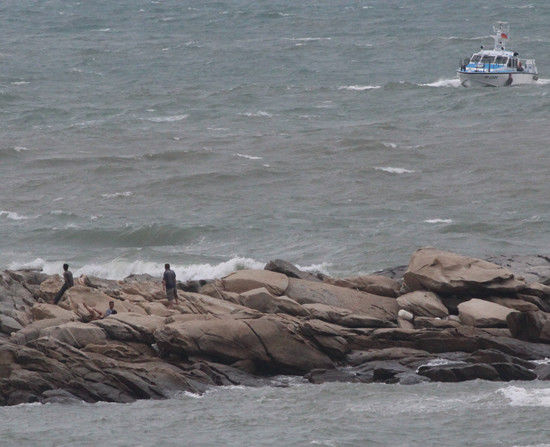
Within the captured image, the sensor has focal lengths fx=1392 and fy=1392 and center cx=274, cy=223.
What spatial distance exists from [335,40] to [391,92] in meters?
31.1

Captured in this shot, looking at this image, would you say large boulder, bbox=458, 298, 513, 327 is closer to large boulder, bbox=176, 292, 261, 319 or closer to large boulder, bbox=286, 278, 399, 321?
large boulder, bbox=286, 278, 399, 321

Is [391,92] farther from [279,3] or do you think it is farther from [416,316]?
[279,3]

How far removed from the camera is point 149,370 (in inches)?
1425

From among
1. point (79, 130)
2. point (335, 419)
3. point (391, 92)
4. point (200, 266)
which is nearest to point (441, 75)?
point (391, 92)

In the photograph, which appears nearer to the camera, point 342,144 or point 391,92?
point 342,144

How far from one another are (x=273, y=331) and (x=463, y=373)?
5.24m

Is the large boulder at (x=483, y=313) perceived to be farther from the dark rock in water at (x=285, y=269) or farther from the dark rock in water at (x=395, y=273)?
the dark rock in water at (x=285, y=269)

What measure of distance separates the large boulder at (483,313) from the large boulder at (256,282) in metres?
5.62

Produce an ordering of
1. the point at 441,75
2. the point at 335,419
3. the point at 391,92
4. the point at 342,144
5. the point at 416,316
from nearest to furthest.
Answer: the point at 335,419, the point at 416,316, the point at 342,144, the point at 391,92, the point at 441,75

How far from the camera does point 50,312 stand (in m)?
39.9

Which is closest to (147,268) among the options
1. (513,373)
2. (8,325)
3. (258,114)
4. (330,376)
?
(8,325)

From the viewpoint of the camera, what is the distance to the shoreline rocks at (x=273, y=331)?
3578 centimetres

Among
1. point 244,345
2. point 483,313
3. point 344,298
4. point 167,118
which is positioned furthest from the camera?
point 167,118

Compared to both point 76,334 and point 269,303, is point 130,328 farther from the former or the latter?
point 269,303
